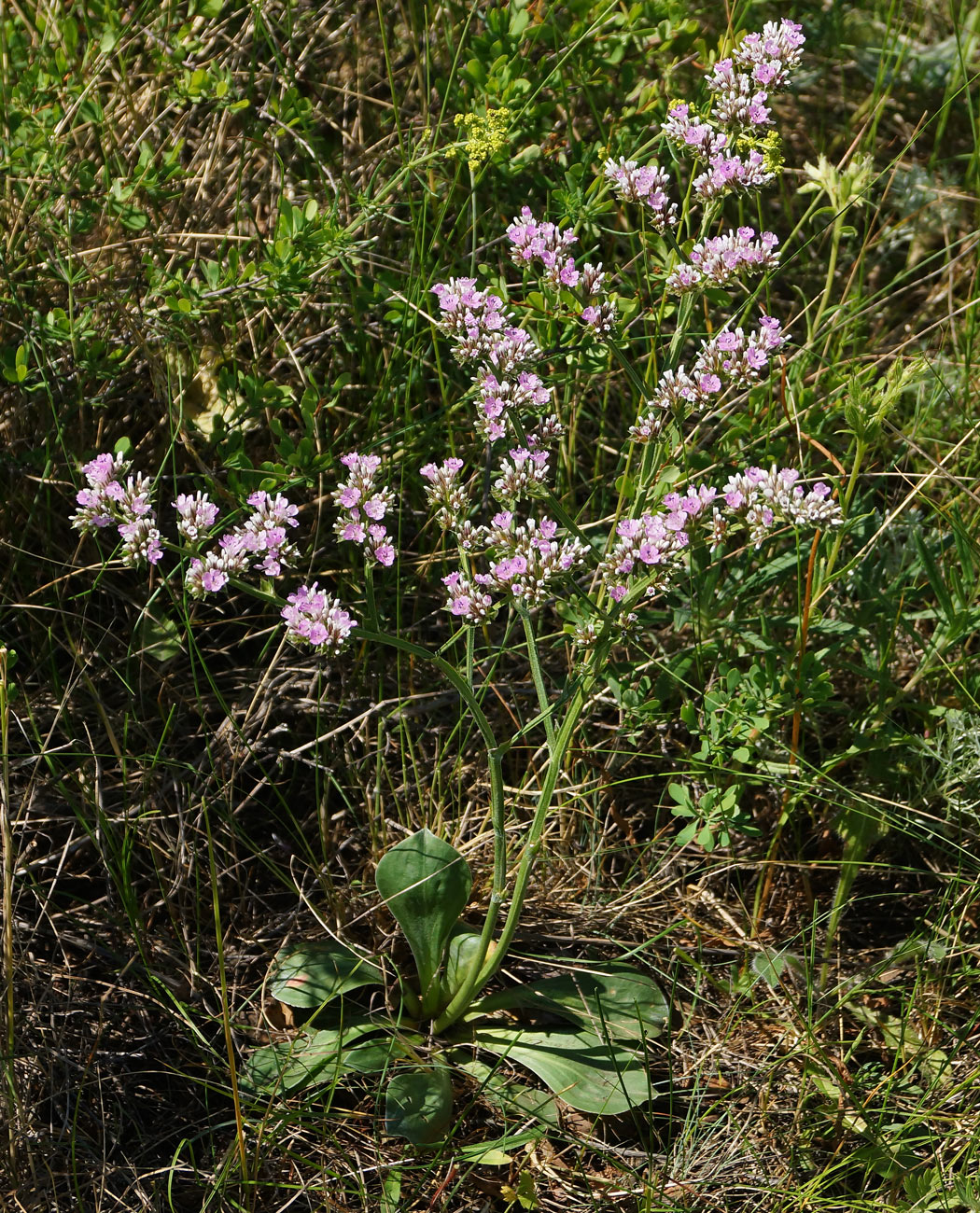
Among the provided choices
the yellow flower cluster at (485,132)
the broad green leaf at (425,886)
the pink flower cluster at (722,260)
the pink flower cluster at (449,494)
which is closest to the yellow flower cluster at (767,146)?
the pink flower cluster at (722,260)

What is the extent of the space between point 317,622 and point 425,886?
0.69 metres

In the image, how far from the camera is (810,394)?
8.44ft

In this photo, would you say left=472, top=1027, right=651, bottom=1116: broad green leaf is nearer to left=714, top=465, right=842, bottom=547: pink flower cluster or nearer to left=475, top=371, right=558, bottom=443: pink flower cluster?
left=714, top=465, right=842, bottom=547: pink flower cluster

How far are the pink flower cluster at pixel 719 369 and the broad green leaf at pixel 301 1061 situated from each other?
1.26m

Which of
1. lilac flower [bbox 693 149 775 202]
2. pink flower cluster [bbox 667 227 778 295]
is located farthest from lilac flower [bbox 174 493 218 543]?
lilac flower [bbox 693 149 775 202]

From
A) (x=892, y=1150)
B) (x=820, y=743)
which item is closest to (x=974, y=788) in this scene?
(x=820, y=743)

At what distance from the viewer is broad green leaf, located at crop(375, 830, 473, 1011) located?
7.35ft

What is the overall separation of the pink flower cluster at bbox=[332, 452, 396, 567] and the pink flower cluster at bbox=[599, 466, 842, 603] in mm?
370

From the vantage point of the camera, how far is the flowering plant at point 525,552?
1.88 m

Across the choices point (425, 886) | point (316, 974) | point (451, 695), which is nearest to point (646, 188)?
point (451, 695)

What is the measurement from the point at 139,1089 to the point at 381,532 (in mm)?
1196

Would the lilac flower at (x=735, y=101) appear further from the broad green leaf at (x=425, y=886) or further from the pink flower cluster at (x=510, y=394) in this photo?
the broad green leaf at (x=425, y=886)

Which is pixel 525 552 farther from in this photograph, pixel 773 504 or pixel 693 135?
pixel 693 135

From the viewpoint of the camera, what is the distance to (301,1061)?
7.07 ft
